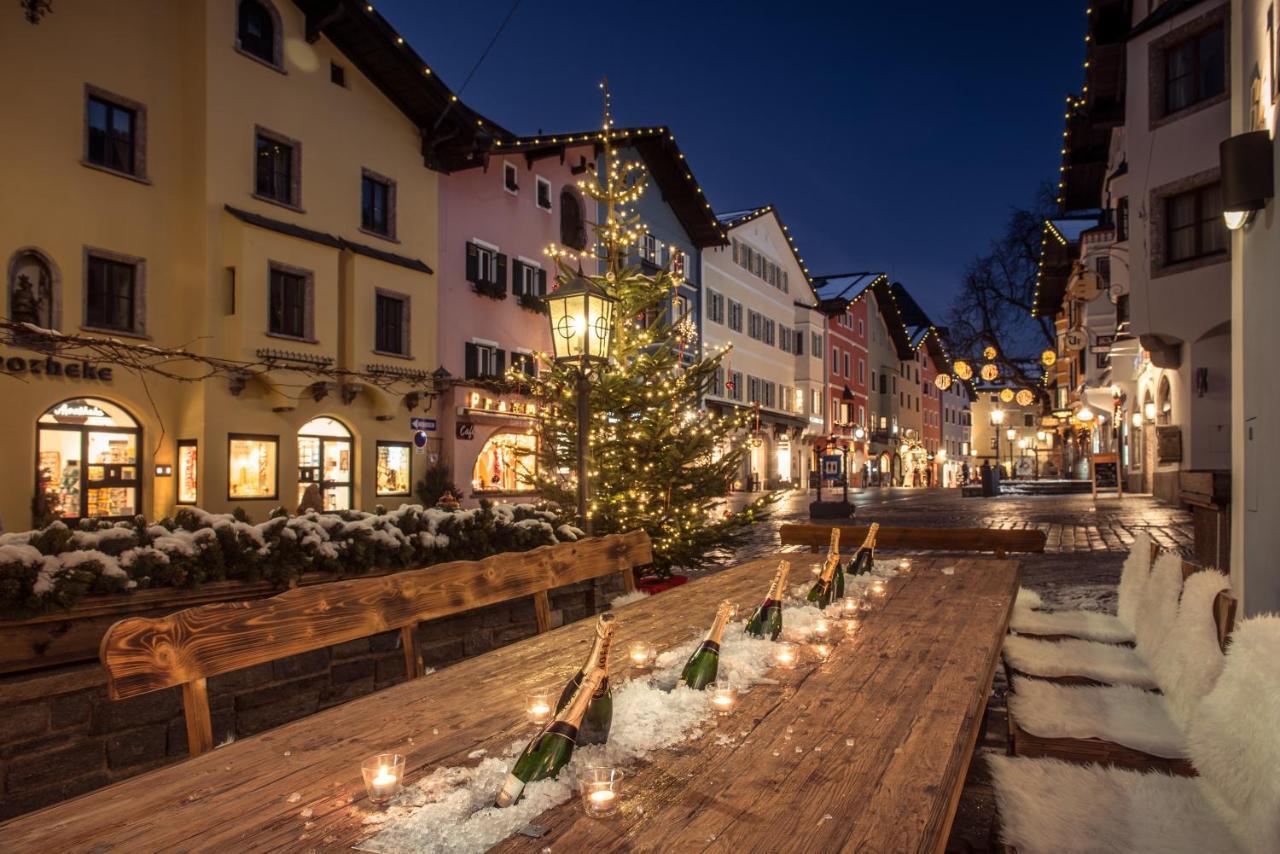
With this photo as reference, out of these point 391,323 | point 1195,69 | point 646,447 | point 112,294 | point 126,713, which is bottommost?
point 126,713

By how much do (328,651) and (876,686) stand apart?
9.32 feet

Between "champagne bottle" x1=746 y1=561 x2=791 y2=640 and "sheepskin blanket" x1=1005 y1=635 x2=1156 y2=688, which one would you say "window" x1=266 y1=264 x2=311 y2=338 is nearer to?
"sheepskin blanket" x1=1005 y1=635 x2=1156 y2=688

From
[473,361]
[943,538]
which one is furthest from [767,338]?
[943,538]

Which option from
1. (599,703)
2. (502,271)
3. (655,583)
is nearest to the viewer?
(599,703)

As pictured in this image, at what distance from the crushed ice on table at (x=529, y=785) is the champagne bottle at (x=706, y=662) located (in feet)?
0.18

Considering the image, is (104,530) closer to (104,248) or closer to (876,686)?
(876,686)

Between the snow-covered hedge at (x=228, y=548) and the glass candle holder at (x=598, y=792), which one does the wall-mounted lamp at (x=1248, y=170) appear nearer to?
Result: the snow-covered hedge at (x=228, y=548)

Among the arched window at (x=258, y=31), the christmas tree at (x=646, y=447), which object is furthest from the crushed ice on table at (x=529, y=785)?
the arched window at (x=258, y=31)

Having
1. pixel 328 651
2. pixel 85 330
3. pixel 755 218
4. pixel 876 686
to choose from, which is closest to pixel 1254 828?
pixel 876 686

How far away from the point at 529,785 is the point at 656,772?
28cm

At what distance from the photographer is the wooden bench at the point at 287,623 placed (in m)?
2.40

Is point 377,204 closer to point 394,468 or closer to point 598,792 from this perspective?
point 394,468

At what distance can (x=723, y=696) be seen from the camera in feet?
7.89

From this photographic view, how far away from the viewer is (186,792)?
1777 mm
